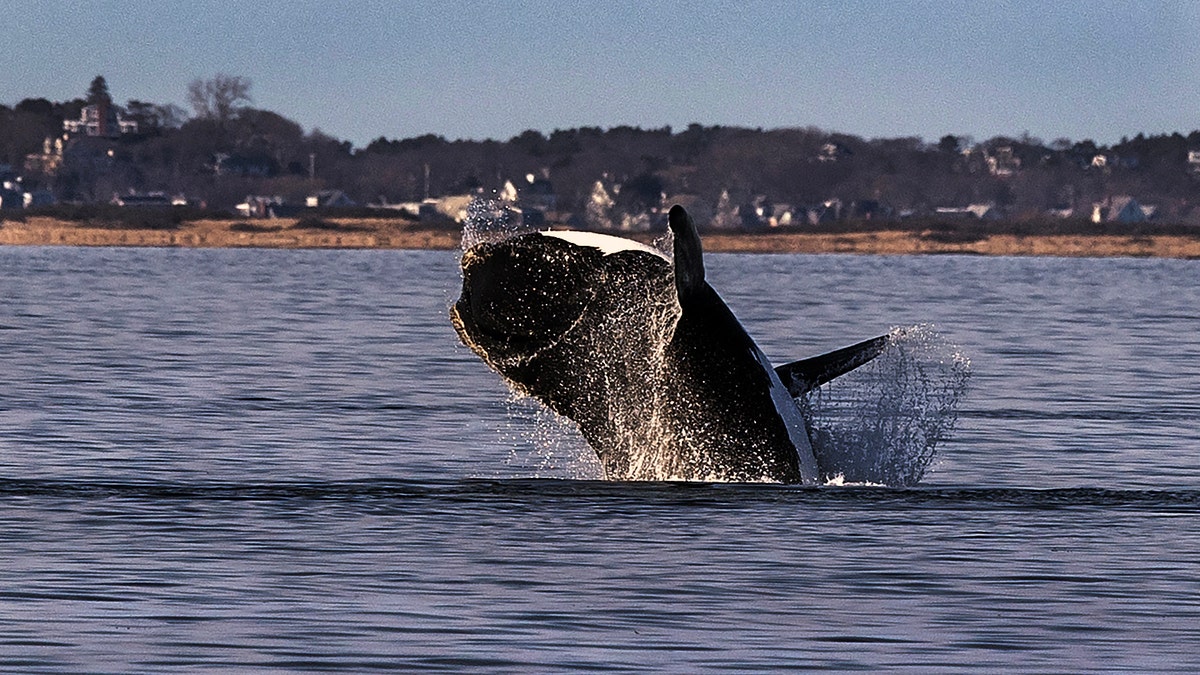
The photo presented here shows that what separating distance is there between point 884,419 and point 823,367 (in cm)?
915

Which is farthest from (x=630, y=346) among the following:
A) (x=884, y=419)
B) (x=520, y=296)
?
(x=884, y=419)

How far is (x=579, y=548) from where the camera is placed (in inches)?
674

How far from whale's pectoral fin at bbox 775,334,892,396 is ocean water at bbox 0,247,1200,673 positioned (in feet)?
3.17

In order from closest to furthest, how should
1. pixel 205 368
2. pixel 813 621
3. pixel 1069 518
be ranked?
pixel 813 621 < pixel 1069 518 < pixel 205 368

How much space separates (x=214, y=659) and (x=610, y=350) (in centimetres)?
537

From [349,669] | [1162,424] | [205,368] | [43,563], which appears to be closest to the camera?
[349,669]

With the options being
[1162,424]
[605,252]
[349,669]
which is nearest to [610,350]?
[605,252]

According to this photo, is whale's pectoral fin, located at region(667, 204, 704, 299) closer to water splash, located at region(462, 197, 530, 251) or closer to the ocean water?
water splash, located at region(462, 197, 530, 251)

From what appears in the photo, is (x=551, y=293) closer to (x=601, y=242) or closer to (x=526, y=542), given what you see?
(x=601, y=242)

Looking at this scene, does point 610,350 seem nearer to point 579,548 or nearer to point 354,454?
point 579,548

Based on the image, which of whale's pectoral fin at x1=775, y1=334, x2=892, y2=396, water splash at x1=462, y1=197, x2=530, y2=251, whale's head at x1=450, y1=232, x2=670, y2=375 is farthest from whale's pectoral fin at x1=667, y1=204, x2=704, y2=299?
whale's pectoral fin at x1=775, y1=334, x2=892, y2=396

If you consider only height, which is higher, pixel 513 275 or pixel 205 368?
pixel 513 275

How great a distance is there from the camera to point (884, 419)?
2750 cm

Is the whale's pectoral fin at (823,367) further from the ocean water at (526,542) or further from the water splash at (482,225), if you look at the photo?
the water splash at (482,225)
